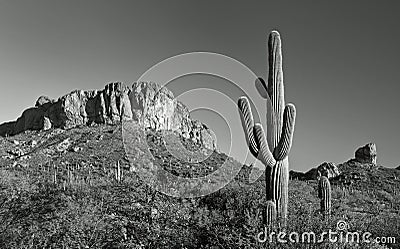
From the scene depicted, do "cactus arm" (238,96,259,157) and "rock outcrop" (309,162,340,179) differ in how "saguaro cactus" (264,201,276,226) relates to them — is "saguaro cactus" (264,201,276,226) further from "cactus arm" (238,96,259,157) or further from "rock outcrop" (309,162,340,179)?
"rock outcrop" (309,162,340,179)

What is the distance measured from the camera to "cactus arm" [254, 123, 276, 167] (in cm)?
910

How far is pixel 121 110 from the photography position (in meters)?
87.0

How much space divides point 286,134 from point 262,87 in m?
1.36

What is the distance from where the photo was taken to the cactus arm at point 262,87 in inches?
393

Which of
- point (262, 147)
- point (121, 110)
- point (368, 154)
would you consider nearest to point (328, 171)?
point (368, 154)

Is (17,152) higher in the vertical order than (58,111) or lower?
lower

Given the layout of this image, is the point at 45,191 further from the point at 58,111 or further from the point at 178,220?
the point at 58,111

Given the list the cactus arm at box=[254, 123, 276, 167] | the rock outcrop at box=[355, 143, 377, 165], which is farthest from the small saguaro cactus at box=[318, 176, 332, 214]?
the rock outcrop at box=[355, 143, 377, 165]

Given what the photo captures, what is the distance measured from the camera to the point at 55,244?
35.1 ft

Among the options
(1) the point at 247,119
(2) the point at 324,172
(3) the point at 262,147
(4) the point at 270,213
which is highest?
(2) the point at 324,172

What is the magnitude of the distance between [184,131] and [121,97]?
538 inches

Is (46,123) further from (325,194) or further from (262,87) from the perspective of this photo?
(262,87)

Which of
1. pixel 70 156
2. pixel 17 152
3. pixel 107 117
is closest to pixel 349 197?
pixel 70 156

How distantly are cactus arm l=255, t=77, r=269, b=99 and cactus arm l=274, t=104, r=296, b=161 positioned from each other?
835 millimetres
